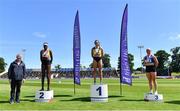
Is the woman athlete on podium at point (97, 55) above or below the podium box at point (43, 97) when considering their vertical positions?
above

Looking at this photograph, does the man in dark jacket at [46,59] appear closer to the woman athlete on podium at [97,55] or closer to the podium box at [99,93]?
the woman athlete on podium at [97,55]

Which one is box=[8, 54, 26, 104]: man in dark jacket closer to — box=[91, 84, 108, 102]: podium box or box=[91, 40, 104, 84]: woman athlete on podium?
box=[91, 84, 108, 102]: podium box

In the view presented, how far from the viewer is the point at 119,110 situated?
11.6m

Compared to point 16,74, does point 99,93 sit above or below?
below

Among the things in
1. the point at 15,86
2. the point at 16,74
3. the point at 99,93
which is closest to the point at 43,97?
the point at 15,86

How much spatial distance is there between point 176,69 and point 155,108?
13712cm

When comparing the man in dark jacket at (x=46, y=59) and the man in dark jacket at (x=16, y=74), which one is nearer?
the man in dark jacket at (x=16, y=74)

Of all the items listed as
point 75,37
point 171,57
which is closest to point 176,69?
point 171,57

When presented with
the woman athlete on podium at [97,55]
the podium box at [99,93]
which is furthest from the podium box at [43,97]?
the woman athlete on podium at [97,55]

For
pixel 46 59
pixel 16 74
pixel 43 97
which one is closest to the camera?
pixel 16 74

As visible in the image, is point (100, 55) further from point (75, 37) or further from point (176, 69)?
point (176, 69)

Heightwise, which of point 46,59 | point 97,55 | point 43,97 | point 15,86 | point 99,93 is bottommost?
point 43,97

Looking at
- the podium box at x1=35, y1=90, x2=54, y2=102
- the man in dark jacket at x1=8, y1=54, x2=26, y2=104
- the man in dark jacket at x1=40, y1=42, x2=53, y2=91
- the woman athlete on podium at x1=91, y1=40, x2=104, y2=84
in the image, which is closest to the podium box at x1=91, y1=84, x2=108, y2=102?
the woman athlete on podium at x1=91, y1=40, x2=104, y2=84

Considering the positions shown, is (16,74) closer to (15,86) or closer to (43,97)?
(15,86)
